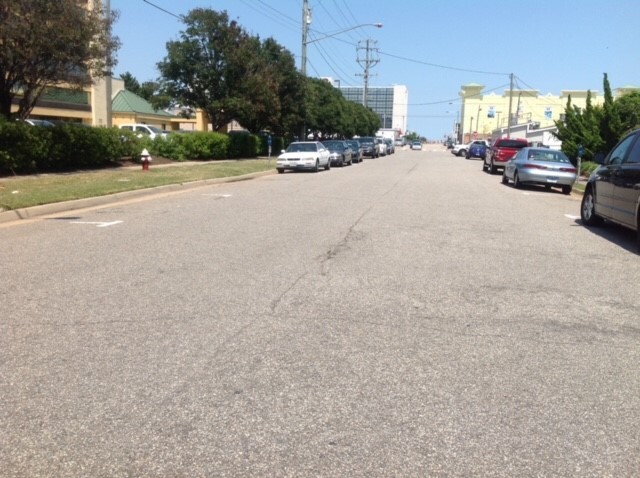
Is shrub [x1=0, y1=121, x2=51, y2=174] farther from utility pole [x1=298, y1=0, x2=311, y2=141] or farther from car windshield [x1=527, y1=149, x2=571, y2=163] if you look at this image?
utility pole [x1=298, y1=0, x2=311, y2=141]

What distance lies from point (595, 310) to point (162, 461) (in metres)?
4.65

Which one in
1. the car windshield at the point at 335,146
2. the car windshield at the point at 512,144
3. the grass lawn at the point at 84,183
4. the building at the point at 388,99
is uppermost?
the building at the point at 388,99

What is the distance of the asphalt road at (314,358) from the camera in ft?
11.2

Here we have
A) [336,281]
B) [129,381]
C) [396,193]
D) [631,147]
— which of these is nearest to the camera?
[129,381]

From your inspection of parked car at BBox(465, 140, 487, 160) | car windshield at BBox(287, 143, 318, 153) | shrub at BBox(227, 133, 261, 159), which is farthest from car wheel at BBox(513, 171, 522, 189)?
parked car at BBox(465, 140, 487, 160)

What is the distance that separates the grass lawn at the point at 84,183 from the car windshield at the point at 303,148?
219 inches

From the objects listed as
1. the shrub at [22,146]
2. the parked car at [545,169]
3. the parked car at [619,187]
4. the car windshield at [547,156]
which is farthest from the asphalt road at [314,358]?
the car windshield at [547,156]

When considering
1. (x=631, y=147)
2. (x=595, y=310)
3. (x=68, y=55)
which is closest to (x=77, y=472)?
(x=595, y=310)

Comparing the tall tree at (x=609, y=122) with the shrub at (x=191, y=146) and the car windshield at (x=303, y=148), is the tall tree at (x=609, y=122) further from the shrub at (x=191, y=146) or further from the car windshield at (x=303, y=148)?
the shrub at (x=191, y=146)

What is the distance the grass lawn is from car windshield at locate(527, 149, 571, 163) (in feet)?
35.0

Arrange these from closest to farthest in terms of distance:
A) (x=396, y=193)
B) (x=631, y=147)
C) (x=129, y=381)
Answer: (x=129, y=381) → (x=631, y=147) → (x=396, y=193)

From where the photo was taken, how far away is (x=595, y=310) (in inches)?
245

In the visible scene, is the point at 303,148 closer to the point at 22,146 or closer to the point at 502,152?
the point at 502,152

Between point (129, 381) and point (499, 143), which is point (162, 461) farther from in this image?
point (499, 143)
